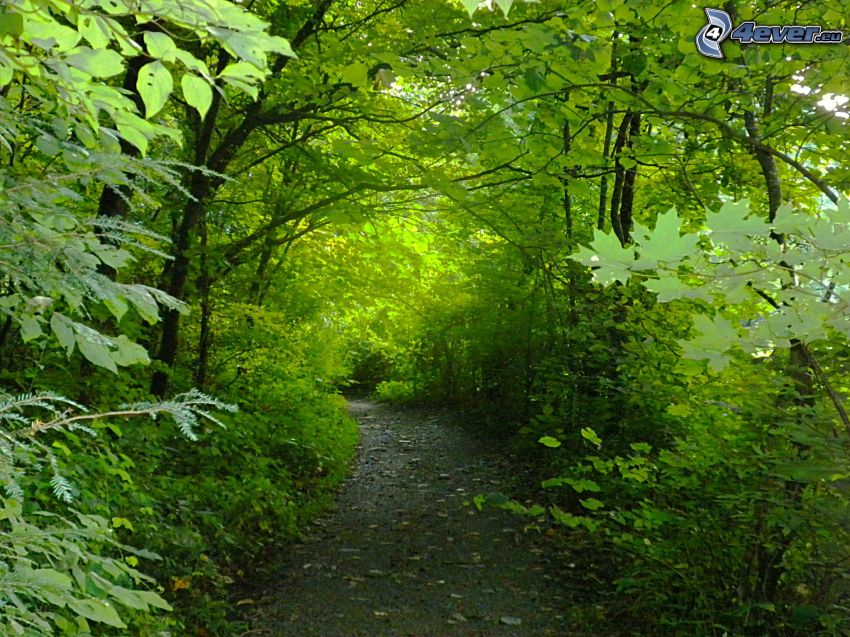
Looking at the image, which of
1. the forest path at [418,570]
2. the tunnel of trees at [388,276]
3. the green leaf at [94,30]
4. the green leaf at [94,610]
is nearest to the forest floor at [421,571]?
the forest path at [418,570]

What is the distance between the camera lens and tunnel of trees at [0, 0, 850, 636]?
5.32 feet

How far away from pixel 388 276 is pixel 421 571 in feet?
13.3

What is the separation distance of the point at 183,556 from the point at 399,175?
322 cm

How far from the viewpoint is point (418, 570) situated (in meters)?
5.57

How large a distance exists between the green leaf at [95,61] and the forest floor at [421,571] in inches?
143

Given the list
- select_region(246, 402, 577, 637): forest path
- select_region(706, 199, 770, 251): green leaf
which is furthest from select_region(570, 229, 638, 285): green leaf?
select_region(246, 402, 577, 637): forest path

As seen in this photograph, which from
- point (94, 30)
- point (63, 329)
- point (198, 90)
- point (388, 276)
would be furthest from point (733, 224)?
point (388, 276)

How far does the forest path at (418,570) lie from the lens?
14.9 feet

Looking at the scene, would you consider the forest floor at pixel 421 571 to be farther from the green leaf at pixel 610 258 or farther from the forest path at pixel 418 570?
the green leaf at pixel 610 258

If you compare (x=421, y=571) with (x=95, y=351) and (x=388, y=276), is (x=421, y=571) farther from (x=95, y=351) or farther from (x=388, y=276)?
(x=95, y=351)

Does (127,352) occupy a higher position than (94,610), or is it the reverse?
(127,352)

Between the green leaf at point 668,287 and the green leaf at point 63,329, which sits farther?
the green leaf at point 63,329

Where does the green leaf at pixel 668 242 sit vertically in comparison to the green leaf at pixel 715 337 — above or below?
above

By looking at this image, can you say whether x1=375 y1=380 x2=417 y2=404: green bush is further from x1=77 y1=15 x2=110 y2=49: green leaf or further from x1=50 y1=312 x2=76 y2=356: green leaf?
x1=77 y1=15 x2=110 y2=49: green leaf
